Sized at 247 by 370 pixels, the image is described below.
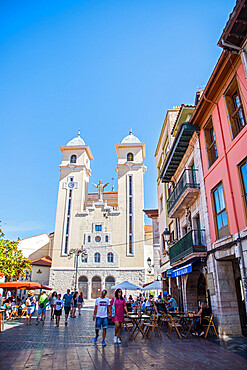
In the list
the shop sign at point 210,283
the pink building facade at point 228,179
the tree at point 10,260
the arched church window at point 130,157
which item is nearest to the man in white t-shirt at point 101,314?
the pink building facade at point 228,179

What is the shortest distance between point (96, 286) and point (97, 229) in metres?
8.73

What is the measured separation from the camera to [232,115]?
9.92 meters

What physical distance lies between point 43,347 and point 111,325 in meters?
6.75

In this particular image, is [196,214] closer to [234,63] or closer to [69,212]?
[234,63]

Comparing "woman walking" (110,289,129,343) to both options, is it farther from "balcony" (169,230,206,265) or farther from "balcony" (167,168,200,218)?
"balcony" (167,168,200,218)

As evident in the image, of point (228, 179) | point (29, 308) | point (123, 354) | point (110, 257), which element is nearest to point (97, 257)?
point (110, 257)

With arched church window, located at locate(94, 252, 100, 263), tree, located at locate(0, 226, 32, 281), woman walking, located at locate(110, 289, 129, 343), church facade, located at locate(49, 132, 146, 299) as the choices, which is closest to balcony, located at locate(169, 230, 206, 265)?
woman walking, located at locate(110, 289, 129, 343)

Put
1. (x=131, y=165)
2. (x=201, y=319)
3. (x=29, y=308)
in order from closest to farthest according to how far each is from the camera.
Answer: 1. (x=201, y=319)
2. (x=29, y=308)
3. (x=131, y=165)

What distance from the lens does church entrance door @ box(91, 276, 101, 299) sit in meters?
42.4

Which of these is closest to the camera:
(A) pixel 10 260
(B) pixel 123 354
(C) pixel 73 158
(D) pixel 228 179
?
(B) pixel 123 354

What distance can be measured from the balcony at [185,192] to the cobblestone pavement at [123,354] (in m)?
6.02

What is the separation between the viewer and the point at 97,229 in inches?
1832

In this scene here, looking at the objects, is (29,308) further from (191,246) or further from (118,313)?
(191,246)

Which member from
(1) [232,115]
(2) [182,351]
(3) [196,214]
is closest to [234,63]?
(1) [232,115]
